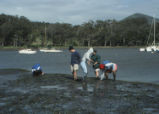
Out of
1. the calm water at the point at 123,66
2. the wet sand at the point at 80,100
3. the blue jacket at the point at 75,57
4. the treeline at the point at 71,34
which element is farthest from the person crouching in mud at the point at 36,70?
the treeline at the point at 71,34

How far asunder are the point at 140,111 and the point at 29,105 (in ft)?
13.7

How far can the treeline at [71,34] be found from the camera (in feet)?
431

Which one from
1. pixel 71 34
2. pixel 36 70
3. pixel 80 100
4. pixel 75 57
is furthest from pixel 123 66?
pixel 71 34

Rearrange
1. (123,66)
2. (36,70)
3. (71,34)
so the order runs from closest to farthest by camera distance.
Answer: (36,70), (123,66), (71,34)

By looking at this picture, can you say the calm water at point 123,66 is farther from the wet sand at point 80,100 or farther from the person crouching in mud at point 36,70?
the wet sand at point 80,100

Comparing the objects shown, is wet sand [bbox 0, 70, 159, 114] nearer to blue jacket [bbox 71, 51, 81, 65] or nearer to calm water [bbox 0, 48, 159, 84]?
blue jacket [bbox 71, 51, 81, 65]

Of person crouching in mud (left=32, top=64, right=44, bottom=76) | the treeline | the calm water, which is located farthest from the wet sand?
the treeline

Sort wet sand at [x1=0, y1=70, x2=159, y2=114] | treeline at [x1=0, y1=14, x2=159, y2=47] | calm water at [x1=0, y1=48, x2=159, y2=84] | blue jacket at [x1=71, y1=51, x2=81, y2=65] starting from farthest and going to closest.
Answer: treeline at [x1=0, y1=14, x2=159, y2=47]
calm water at [x1=0, y1=48, x2=159, y2=84]
blue jacket at [x1=71, y1=51, x2=81, y2=65]
wet sand at [x1=0, y1=70, x2=159, y2=114]

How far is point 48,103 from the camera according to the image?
10391 millimetres

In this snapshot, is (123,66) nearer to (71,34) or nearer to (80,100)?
(80,100)

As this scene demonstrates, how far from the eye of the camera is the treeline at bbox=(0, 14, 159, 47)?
131387 millimetres

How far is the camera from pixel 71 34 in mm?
142750

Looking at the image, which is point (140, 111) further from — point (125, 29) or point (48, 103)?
point (125, 29)

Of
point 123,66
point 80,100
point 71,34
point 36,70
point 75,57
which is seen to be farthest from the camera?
point 71,34
